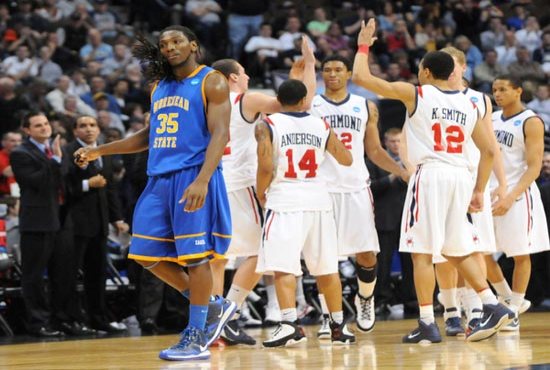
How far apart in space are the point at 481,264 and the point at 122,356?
3116 millimetres

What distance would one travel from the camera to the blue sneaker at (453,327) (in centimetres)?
939

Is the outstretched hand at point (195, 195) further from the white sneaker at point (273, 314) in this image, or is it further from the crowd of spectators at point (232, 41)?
the crowd of spectators at point (232, 41)

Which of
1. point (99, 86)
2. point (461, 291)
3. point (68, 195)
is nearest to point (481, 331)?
point (461, 291)

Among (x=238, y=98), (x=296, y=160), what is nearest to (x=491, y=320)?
(x=296, y=160)

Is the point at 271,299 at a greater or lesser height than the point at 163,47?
lesser

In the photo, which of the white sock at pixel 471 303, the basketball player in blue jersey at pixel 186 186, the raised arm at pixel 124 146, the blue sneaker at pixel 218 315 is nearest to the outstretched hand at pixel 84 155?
the raised arm at pixel 124 146

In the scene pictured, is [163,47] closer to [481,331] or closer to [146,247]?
[146,247]

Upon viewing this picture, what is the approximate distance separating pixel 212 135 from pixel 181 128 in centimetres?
23

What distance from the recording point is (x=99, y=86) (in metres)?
16.2

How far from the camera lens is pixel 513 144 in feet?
33.2

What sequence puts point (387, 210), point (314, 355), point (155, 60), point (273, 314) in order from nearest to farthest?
point (155, 60) → point (314, 355) → point (273, 314) → point (387, 210)

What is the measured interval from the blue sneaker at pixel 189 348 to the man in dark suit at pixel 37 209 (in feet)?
13.1

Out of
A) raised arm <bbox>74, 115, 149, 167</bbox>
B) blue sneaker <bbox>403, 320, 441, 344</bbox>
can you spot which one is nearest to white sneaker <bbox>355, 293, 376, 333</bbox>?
blue sneaker <bbox>403, 320, 441, 344</bbox>

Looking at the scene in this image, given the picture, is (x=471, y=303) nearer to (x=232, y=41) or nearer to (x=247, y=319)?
(x=247, y=319)
